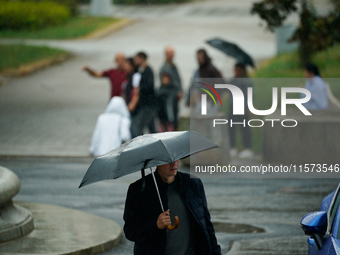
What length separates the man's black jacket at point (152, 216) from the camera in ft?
16.0

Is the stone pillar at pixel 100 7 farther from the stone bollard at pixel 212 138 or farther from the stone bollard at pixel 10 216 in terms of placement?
the stone bollard at pixel 10 216

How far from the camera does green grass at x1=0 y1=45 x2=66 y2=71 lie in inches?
974

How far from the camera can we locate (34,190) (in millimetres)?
11062

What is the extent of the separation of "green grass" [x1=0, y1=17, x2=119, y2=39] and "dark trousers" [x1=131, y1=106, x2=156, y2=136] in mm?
17795

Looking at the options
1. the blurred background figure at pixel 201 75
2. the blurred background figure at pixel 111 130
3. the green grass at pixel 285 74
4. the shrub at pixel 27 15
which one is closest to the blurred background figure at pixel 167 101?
the blurred background figure at pixel 201 75

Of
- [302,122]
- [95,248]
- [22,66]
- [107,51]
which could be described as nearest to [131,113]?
[302,122]

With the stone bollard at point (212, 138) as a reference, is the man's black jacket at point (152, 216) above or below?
above

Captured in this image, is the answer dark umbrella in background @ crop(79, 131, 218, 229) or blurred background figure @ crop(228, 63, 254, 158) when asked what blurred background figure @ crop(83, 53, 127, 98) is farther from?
dark umbrella in background @ crop(79, 131, 218, 229)

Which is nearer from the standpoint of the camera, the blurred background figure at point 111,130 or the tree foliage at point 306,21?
the blurred background figure at point 111,130

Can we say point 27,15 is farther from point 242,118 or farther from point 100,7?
point 242,118

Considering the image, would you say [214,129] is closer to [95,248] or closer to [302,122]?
[302,122]

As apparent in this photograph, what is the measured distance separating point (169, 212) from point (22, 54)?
72.6 feet

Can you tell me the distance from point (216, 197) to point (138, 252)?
18.7 feet

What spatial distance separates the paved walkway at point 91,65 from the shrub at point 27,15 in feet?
8.97
